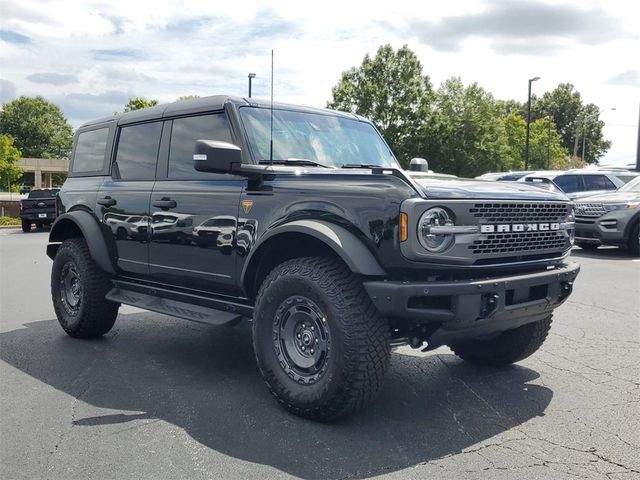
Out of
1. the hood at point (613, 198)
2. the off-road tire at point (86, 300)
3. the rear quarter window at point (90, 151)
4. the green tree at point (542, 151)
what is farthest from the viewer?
the green tree at point (542, 151)

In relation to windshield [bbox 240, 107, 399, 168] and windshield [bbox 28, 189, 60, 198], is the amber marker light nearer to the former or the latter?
windshield [bbox 240, 107, 399, 168]

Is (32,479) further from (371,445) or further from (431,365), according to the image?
(431,365)

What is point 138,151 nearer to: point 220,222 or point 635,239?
point 220,222

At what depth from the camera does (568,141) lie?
281 feet

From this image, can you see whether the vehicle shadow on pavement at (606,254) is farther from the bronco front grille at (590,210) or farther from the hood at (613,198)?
the hood at (613,198)

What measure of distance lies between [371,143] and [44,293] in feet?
18.0

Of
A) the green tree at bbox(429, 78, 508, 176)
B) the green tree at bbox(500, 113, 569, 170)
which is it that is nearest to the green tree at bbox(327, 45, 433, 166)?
the green tree at bbox(429, 78, 508, 176)

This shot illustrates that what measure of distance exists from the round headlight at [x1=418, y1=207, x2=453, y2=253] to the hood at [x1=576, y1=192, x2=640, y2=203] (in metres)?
10.3

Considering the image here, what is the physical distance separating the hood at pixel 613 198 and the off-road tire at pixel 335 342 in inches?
412

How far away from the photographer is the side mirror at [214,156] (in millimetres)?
4035

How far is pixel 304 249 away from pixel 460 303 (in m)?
1.12

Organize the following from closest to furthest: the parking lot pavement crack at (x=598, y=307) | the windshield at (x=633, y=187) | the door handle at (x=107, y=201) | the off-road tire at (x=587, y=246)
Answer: the door handle at (x=107, y=201) → the parking lot pavement crack at (x=598, y=307) → the windshield at (x=633, y=187) → the off-road tire at (x=587, y=246)

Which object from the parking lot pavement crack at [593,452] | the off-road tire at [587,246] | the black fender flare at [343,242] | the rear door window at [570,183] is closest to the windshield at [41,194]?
the rear door window at [570,183]

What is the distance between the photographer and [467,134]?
171 ft
